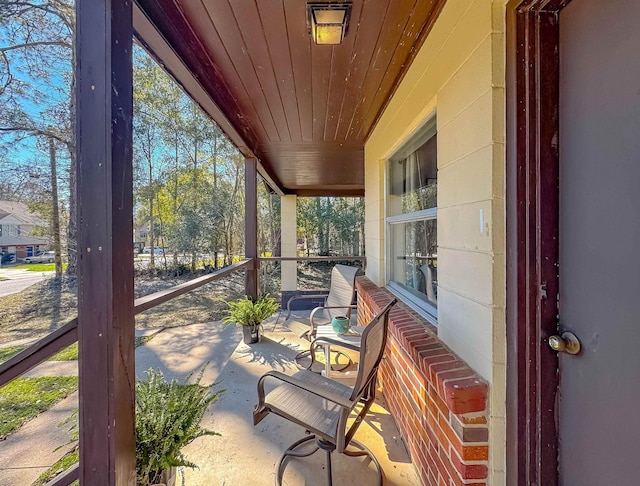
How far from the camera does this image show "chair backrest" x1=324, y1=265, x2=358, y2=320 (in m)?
3.71

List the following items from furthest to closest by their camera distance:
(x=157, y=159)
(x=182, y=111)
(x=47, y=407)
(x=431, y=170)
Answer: (x=182, y=111), (x=157, y=159), (x=47, y=407), (x=431, y=170)

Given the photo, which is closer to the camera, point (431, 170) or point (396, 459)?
point (396, 459)

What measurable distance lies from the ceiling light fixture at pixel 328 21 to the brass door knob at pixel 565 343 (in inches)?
67.6

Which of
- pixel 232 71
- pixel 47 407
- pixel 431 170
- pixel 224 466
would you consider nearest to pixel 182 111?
pixel 232 71

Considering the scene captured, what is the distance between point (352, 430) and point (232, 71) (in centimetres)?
239

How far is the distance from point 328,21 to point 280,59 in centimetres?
50

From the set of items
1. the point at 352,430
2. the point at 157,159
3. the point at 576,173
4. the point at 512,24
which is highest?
the point at 157,159

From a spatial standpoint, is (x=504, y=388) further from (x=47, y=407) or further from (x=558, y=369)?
(x=47, y=407)

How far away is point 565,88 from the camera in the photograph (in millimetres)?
953

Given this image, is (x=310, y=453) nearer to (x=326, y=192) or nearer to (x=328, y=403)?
(x=328, y=403)

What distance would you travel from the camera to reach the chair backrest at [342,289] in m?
3.71

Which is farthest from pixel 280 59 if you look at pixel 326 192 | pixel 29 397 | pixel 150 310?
pixel 326 192

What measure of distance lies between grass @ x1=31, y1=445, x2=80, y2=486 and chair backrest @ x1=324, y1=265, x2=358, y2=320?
8.70ft

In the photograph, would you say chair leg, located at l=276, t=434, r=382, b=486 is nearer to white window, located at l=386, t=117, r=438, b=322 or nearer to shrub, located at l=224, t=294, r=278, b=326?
white window, located at l=386, t=117, r=438, b=322
